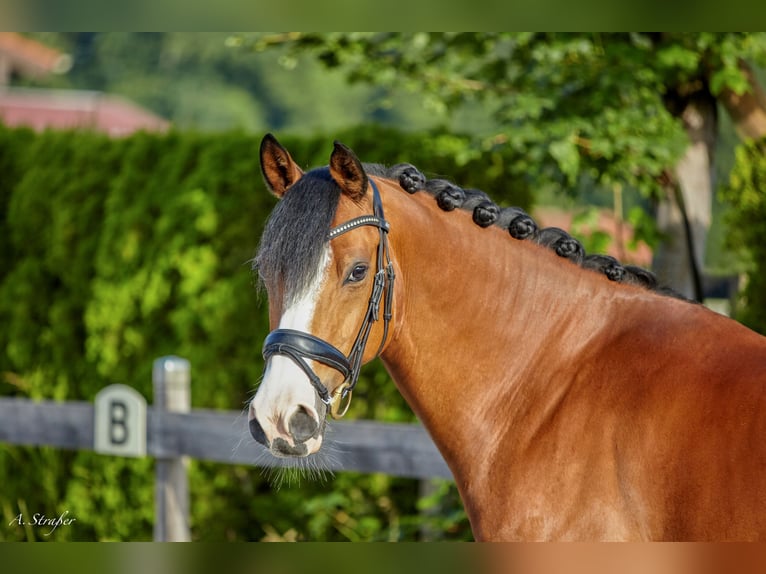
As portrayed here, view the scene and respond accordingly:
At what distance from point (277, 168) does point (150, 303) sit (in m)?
3.98

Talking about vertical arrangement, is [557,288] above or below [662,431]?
above

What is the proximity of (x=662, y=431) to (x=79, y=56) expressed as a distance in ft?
166

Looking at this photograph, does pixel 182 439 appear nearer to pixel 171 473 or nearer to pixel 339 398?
pixel 171 473

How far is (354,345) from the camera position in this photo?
101 inches

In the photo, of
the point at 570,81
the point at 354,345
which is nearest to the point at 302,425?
the point at 354,345

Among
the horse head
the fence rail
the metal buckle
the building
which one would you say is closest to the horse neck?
the horse head

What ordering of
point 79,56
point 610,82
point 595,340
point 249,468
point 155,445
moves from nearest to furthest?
1. point 595,340
2. point 610,82
3. point 155,445
4. point 249,468
5. point 79,56

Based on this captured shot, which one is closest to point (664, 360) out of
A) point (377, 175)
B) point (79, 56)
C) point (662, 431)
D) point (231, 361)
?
point (662, 431)

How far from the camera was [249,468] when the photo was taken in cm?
631

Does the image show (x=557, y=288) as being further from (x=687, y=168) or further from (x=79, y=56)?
(x=79, y=56)

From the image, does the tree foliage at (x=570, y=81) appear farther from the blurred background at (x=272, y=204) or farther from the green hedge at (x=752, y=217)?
the green hedge at (x=752, y=217)

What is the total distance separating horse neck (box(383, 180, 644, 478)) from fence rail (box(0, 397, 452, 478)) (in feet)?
5.01

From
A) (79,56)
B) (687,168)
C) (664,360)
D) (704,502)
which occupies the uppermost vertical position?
(79,56)

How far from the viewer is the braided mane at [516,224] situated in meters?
2.81
